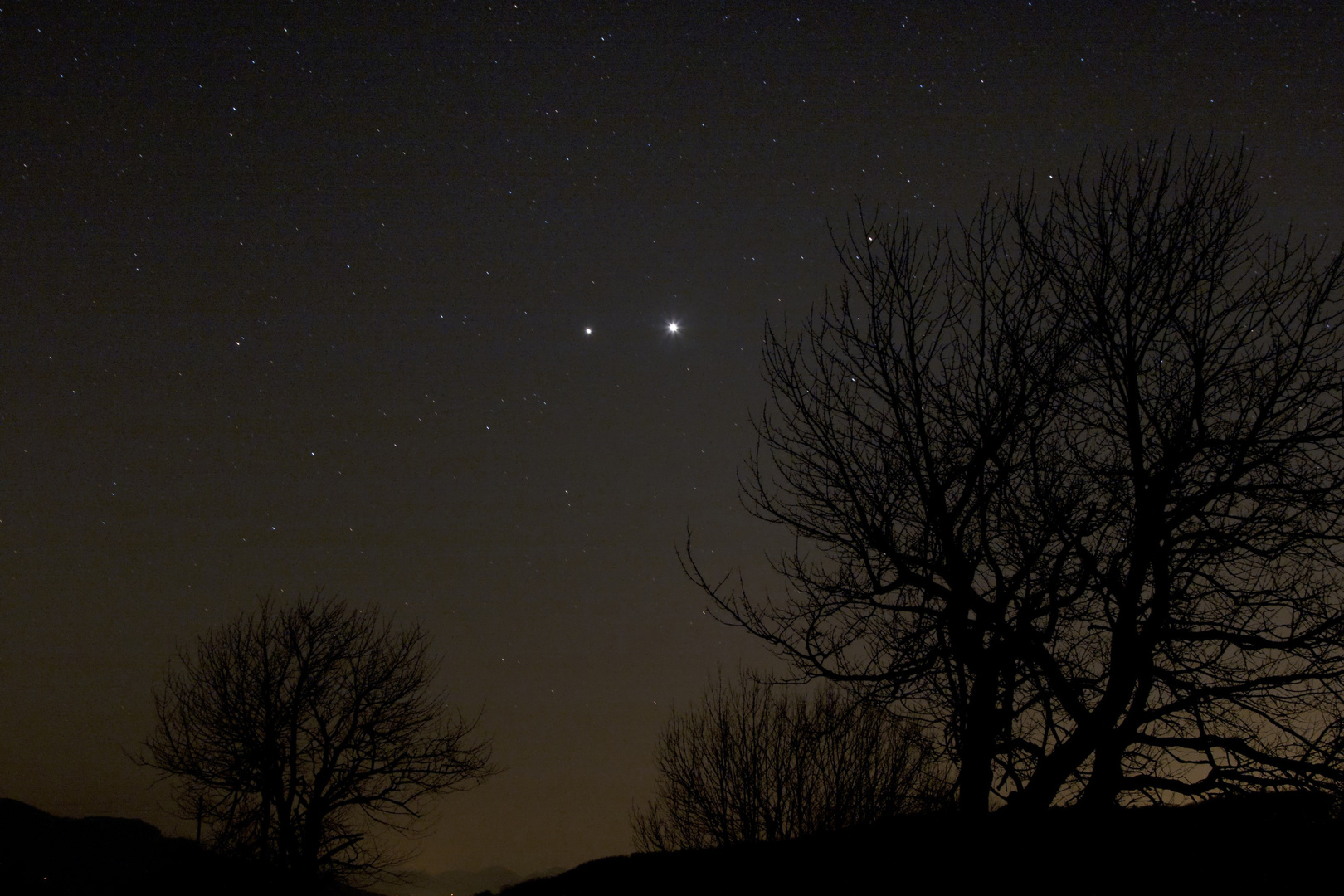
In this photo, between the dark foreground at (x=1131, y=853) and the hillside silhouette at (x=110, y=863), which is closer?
the dark foreground at (x=1131, y=853)

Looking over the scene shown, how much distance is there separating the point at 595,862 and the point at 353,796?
774 centimetres

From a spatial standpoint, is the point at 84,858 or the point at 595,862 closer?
the point at 595,862

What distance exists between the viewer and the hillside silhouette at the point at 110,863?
1852 centimetres

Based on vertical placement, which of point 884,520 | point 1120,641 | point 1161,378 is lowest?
point 1120,641

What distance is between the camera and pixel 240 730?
19531 mm

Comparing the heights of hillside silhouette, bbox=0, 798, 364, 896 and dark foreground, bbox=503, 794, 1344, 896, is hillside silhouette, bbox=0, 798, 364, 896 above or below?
below

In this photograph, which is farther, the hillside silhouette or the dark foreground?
the hillside silhouette

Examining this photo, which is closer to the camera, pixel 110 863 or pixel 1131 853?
pixel 1131 853

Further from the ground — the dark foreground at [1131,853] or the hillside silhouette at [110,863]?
the dark foreground at [1131,853]

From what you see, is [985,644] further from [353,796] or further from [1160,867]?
[353,796]

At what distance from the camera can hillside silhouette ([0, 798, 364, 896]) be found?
18516 millimetres

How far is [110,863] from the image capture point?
374 feet

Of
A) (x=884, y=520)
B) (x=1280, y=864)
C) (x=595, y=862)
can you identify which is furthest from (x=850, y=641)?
(x=595, y=862)

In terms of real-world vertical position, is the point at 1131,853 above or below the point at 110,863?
above
